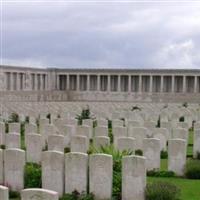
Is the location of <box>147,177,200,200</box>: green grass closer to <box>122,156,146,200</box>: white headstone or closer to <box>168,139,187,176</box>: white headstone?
<box>168,139,187,176</box>: white headstone

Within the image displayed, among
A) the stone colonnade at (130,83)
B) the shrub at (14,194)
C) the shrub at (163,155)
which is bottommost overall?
the shrub at (14,194)

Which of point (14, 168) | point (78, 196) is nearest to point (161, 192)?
point (78, 196)

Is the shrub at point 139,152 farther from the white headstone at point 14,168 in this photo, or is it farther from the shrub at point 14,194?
the shrub at point 14,194

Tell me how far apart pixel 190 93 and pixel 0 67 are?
85.7ft

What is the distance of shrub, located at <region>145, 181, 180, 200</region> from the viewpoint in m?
9.92

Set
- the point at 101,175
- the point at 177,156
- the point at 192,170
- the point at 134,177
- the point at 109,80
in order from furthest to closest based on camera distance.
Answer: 1. the point at 109,80
2. the point at 177,156
3. the point at 192,170
4. the point at 101,175
5. the point at 134,177

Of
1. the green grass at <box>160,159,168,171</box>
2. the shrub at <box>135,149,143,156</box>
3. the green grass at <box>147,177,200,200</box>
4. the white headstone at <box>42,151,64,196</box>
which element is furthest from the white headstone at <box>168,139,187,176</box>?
the white headstone at <box>42,151,64,196</box>

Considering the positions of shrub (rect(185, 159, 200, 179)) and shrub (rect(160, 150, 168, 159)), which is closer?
shrub (rect(185, 159, 200, 179))

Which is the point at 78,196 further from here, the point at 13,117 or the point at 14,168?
the point at 13,117

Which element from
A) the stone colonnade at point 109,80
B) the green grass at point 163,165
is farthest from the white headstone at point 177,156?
the stone colonnade at point 109,80

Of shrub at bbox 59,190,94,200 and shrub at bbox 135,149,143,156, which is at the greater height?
shrub at bbox 135,149,143,156

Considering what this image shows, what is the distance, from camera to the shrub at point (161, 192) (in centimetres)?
992

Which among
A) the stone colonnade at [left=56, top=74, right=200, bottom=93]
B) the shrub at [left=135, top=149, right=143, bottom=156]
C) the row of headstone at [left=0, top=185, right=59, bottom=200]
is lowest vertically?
the shrub at [left=135, top=149, right=143, bottom=156]

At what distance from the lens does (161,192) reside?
995cm
